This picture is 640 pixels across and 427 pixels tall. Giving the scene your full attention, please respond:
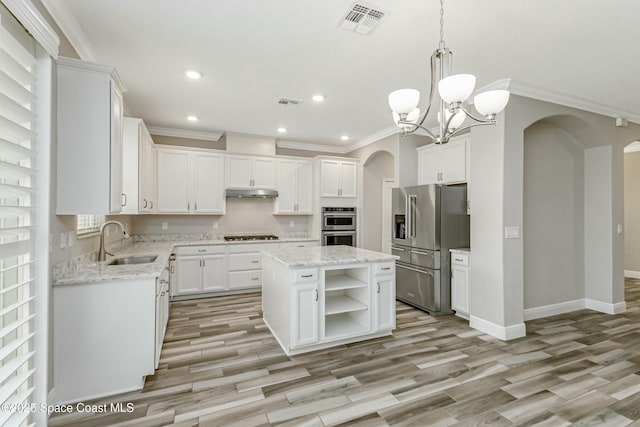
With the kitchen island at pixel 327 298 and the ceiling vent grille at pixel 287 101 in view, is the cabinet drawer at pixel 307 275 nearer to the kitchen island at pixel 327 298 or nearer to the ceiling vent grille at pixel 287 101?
the kitchen island at pixel 327 298

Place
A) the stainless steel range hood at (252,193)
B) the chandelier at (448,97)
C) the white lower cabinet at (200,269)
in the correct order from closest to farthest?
1. the chandelier at (448,97)
2. the white lower cabinet at (200,269)
3. the stainless steel range hood at (252,193)

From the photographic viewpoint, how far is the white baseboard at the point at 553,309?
149 inches

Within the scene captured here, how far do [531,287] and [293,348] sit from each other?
10.2 feet

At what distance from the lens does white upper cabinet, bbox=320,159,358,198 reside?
554cm

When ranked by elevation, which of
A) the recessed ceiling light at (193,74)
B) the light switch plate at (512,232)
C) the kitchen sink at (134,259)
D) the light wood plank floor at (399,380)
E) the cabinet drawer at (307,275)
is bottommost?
the light wood plank floor at (399,380)

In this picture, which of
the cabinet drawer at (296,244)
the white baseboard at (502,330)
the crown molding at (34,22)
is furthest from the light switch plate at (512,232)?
the crown molding at (34,22)

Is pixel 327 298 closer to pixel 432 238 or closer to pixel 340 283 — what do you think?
pixel 340 283

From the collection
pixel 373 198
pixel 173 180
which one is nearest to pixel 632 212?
pixel 373 198

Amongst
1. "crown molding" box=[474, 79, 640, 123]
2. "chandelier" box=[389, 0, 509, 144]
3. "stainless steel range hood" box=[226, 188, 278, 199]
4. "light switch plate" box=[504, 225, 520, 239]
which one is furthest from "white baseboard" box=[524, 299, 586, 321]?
"stainless steel range hood" box=[226, 188, 278, 199]

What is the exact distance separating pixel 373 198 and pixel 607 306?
372 cm

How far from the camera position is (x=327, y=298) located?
3332mm

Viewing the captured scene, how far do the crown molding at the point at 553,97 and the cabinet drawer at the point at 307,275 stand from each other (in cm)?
266

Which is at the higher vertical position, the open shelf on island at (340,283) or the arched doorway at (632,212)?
the arched doorway at (632,212)

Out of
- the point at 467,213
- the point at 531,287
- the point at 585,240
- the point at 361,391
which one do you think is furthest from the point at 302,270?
the point at 585,240
